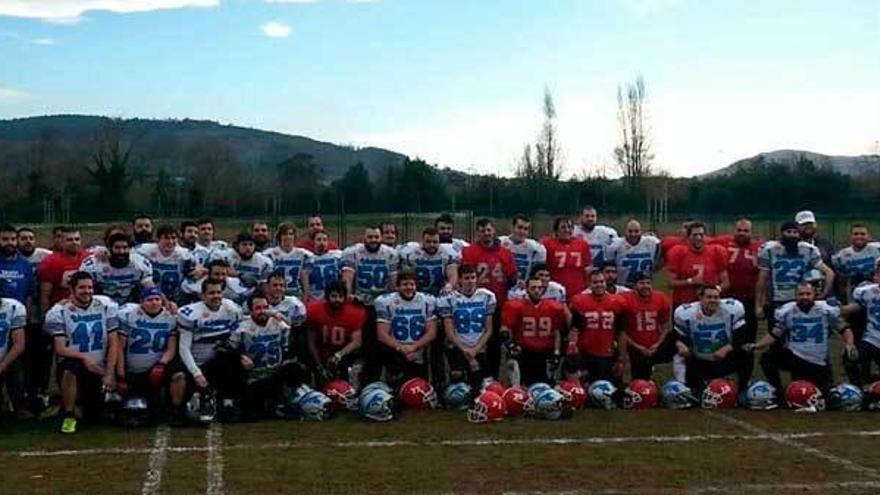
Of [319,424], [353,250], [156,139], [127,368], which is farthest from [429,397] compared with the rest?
[156,139]

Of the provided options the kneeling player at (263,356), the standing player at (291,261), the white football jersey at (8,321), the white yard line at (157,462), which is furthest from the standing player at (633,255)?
the white football jersey at (8,321)

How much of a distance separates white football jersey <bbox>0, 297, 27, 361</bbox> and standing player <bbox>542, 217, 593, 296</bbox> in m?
5.85

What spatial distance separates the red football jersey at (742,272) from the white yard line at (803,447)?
2427mm

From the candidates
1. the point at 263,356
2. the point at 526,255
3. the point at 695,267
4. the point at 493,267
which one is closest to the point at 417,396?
the point at 263,356

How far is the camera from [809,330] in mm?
11656

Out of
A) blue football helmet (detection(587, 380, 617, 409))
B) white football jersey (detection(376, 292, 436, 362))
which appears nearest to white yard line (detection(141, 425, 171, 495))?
white football jersey (detection(376, 292, 436, 362))

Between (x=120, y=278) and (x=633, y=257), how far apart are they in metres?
5.91

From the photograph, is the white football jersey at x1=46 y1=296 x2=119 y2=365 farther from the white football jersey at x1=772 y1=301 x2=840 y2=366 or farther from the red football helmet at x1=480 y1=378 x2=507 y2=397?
the white football jersey at x1=772 y1=301 x2=840 y2=366

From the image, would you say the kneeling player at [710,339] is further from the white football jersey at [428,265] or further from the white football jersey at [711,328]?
the white football jersey at [428,265]

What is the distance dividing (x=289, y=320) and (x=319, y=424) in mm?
1348

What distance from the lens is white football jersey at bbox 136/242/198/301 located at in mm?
11891

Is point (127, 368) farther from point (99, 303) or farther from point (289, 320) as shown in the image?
point (289, 320)

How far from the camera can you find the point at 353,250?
12.7m

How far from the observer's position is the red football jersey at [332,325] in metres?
11.8
